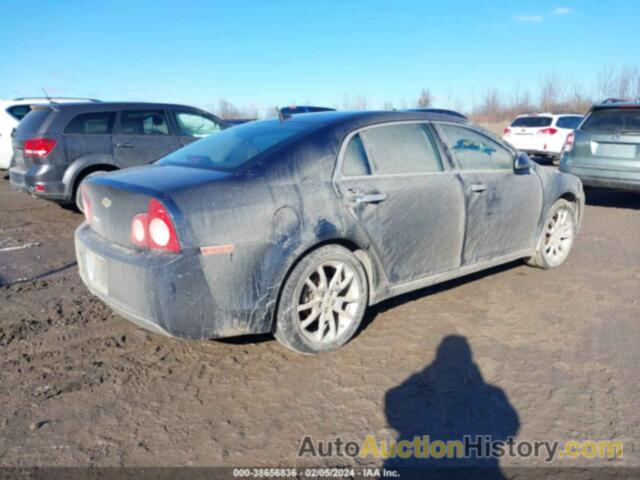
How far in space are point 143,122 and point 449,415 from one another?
22.4 ft

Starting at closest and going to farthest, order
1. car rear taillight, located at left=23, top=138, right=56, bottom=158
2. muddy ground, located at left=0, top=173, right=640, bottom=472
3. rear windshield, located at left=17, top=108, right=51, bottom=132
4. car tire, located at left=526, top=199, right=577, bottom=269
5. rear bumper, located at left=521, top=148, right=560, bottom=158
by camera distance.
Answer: muddy ground, located at left=0, top=173, right=640, bottom=472 < car tire, located at left=526, top=199, right=577, bottom=269 < car rear taillight, located at left=23, top=138, right=56, bottom=158 < rear windshield, located at left=17, top=108, right=51, bottom=132 < rear bumper, located at left=521, top=148, right=560, bottom=158

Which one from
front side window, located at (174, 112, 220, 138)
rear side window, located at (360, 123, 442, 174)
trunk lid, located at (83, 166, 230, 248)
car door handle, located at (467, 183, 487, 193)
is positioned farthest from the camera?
front side window, located at (174, 112, 220, 138)

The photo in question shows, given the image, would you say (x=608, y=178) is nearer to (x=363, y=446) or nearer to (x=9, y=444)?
(x=363, y=446)

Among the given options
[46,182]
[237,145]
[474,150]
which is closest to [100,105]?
[46,182]

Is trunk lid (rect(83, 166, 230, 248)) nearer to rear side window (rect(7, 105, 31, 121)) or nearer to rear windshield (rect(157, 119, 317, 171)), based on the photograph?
rear windshield (rect(157, 119, 317, 171))

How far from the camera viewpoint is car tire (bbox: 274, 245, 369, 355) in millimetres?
3127

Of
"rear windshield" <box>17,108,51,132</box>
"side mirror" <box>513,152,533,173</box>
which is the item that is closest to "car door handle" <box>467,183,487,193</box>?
"side mirror" <box>513,152,533,173</box>

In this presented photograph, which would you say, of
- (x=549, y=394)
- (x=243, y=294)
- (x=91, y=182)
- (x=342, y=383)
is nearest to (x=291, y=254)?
(x=243, y=294)

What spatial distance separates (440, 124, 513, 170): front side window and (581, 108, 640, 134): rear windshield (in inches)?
175

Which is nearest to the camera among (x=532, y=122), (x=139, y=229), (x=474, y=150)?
(x=139, y=229)

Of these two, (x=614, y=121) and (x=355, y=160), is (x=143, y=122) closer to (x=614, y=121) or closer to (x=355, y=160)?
(x=355, y=160)

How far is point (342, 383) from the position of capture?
3.03 meters

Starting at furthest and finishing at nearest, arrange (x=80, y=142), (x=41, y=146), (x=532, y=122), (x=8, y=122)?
(x=532, y=122) < (x=8, y=122) < (x=80, y=142) < (x=41, y=146)

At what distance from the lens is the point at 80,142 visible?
7230mm
